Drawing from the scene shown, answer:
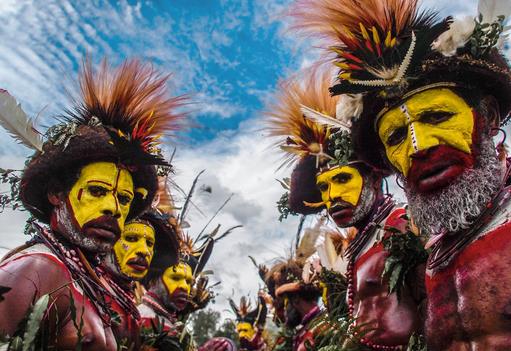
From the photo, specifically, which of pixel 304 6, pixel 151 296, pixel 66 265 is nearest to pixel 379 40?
pixel 304 6

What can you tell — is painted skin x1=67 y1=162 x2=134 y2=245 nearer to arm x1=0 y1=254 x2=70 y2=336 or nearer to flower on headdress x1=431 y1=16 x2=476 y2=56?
arm x1=0 y1=254 x2=70 y2=336

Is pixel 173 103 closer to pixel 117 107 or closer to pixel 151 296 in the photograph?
pixel 117 107

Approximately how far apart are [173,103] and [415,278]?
275 cm

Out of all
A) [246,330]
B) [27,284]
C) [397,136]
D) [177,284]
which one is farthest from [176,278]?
[397,136]

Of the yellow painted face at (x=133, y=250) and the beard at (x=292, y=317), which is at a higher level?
the yellow painted face at (x=133, y=250)

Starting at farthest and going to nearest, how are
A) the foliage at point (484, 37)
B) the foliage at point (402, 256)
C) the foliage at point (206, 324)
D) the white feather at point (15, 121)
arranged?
the foliage at point (206, 324)
the white feather at point (15, 121)
the foliage at point (402, 256)
the foliage at point (484, 37)

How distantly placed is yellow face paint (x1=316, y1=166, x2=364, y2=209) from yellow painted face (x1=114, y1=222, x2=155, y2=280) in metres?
2.60

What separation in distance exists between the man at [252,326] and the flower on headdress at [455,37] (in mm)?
9821

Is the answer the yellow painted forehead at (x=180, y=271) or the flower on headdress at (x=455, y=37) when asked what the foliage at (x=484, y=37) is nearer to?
the flower on headdress at (x=455, y=37)

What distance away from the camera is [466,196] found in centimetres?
264

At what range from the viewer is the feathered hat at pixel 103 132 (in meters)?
3.75

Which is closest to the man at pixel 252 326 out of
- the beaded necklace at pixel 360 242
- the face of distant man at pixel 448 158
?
the beaded necklace at pixel 360 242

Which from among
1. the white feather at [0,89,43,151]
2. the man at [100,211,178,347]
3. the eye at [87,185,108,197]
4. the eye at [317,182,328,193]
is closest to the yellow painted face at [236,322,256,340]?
the man at [100,211,178,347]

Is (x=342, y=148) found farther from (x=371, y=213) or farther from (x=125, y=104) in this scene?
(x=125, y=104)
